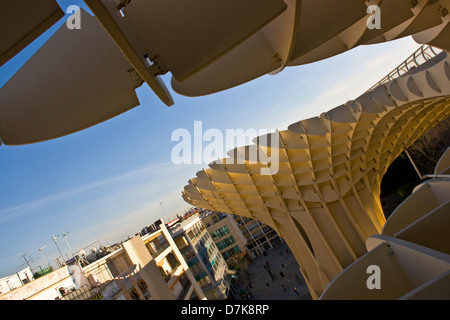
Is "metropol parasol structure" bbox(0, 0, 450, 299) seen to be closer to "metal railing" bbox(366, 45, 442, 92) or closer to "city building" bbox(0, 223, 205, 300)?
"metal railing" bbox(366, 45, 442, 92)

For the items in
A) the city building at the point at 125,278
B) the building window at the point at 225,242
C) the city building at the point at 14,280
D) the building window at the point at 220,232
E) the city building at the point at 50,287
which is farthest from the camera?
the building window at the point at 220,232

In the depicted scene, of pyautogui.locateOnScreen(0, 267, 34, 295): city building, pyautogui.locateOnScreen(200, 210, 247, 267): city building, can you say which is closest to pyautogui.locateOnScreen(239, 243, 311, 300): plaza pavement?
pyautogui.locateOnScreen(200, 210, 247, 267): city building

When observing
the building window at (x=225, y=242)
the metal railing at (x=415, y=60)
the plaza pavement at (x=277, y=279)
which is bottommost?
the plaza pavement at (x=277, y=279)

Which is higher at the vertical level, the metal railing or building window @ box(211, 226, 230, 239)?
the metal railing

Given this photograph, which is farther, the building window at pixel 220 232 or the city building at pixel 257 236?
the building window at pixel 220 232

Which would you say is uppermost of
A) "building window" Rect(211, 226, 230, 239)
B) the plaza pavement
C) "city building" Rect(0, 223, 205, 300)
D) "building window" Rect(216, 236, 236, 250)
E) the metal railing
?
the metal railing

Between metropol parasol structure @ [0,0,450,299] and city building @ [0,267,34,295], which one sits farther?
city building @ [0,267,34,295]

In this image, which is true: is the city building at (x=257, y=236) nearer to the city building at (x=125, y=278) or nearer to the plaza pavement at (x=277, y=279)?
the plaza pavement at (x=277, y=279)

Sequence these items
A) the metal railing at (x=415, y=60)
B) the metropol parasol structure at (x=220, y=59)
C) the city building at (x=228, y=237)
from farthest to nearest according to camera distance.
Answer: the city building at (x=228, y=237)
the metal railing at (x=415, y=60)
the metropol parasol structure at (x=220, y=59)

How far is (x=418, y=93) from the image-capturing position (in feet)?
35.5

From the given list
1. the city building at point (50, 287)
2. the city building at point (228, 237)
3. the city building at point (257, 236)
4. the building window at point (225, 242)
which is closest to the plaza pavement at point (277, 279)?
the city building at point (257, 236)

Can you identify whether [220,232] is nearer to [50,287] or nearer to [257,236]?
[257,236]
